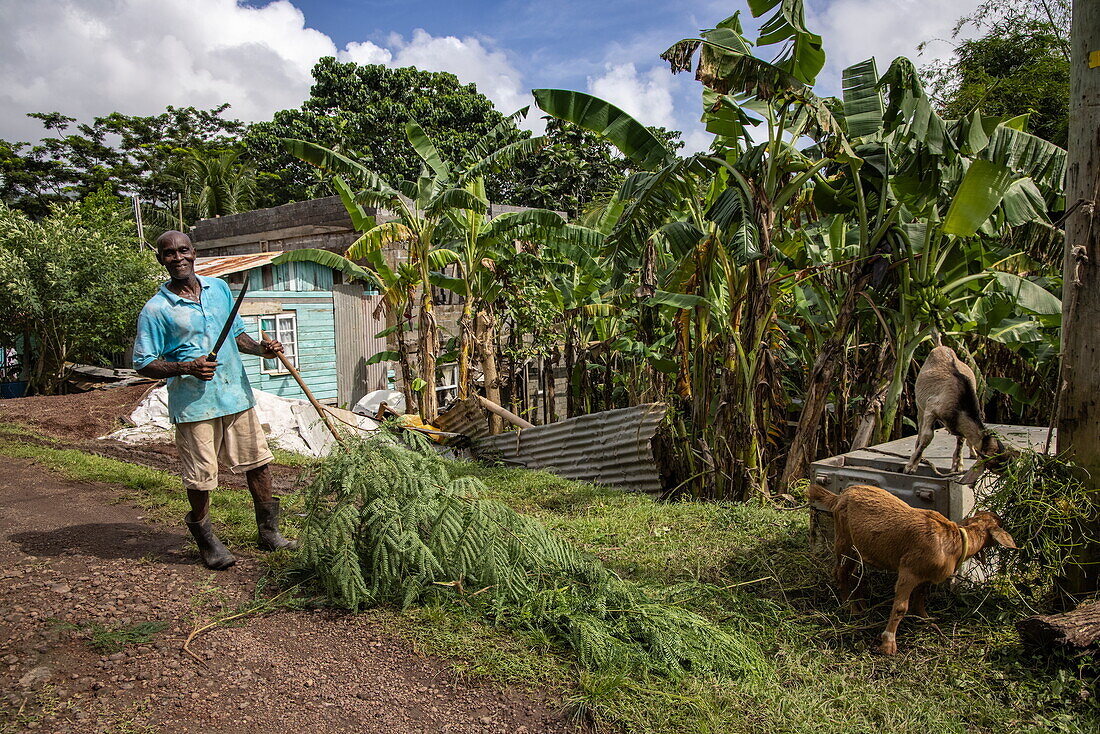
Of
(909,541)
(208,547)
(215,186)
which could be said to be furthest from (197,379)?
(215,186)

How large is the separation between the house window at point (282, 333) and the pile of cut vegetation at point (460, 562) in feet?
27.5

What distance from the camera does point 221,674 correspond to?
117 inches

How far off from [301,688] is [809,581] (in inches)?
111

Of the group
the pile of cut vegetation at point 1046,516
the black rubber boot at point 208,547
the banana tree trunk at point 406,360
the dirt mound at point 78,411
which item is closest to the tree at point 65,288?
the dirt mound at point 78,411

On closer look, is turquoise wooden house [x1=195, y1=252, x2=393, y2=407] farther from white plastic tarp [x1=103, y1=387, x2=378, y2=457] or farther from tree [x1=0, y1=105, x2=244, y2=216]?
tree [x1=0, y1=105, x2=244, y2=216]

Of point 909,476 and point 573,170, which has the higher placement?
point 573,170

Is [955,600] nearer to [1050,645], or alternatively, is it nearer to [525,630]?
[1050,645]

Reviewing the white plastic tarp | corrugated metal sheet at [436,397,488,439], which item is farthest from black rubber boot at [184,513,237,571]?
the white plastic tarp

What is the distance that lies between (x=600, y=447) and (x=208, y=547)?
3983 mm

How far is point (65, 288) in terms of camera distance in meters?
12.5

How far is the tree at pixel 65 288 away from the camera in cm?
1239

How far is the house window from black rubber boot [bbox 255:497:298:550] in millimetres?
7654

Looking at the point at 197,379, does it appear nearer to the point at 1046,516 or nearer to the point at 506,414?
the point at 506,414

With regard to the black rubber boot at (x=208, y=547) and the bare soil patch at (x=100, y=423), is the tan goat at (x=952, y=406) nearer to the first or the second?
the black rubber boot at (x=208, y=547)
